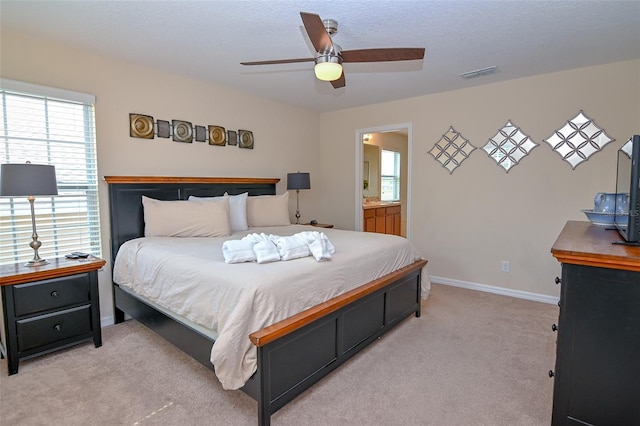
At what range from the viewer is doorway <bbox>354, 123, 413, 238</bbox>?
4.66m

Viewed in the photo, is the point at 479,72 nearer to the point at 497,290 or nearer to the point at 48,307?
the point at 497,290

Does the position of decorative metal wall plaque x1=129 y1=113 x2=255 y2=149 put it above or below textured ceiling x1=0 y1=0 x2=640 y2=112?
below

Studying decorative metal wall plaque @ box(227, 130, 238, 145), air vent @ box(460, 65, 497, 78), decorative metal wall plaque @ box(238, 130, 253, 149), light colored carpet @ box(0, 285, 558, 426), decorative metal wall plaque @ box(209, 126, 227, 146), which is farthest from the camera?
decorative metal wall plaque @ box(238, 130, 253, 149)

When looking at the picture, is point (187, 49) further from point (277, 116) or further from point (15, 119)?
point (277, 116)

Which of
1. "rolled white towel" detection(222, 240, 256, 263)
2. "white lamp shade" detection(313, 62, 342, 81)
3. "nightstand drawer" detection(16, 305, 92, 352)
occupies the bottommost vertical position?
"nightstand drawer" detection(16, 305, 92, 352)

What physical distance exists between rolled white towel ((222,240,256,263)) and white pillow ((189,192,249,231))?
1463mm

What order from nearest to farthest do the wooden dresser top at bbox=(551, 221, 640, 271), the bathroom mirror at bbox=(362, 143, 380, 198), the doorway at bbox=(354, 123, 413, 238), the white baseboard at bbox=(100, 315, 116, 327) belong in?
1. the wooden dresser top at bbox=(551, 221, 640, 271)
2. the white baseboard at bbox=(100, 315, 116, 327)
3. the doorway at bbox=(354, 123, 413, 238)
4. the bathroom mirror at bbox=(362, 143, 380, 198)

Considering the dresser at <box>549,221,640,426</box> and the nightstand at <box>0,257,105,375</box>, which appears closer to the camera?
the dresser at <box>549,221,640,426</box>

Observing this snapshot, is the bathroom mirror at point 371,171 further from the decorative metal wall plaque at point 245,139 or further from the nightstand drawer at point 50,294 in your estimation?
the nightstand drawer at point 50,294

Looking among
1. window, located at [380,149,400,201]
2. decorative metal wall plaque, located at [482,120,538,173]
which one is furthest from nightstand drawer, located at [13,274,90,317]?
window, located at [380,149,400,201]

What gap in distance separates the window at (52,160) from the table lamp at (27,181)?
343 mm

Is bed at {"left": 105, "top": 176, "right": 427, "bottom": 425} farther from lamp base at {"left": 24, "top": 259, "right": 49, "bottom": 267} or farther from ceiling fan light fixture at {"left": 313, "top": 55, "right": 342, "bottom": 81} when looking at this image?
ceiling fan light fixture at {"left": 313, "top": 55, "right": 342, "bottom": 81}

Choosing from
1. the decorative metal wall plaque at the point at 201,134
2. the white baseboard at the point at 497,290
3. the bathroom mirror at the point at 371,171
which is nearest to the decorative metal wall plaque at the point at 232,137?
the decorative metal wall plaque at the point at 201,134

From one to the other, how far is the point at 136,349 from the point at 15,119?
2037 mm
